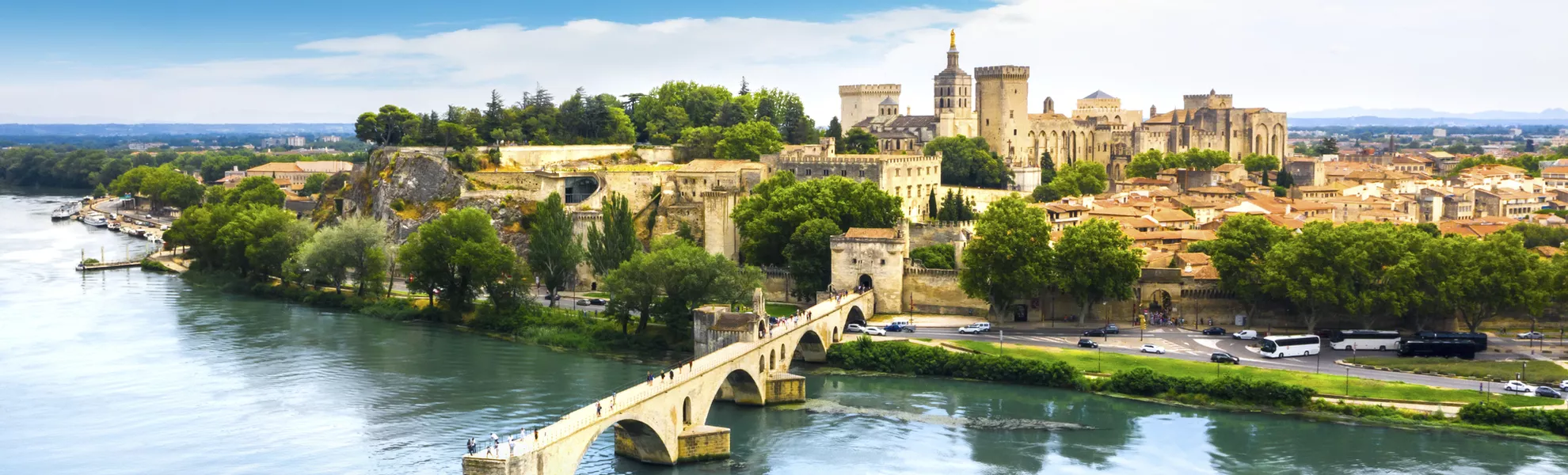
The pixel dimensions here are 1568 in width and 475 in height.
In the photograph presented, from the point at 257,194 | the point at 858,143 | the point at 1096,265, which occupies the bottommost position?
the point at 1096,265

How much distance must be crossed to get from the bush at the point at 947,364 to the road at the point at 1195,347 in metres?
1.89

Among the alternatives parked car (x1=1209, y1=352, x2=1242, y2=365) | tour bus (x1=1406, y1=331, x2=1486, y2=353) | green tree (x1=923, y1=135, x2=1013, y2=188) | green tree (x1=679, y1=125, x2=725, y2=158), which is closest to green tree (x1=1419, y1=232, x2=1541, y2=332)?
tour bus (x1=1406, y1=331, x2=1486, y2=353)

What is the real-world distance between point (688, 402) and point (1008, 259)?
13444mm

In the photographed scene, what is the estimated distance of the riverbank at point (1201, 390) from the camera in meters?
28.9

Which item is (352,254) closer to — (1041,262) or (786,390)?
(786,390)

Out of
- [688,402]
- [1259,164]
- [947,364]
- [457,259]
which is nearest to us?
[688,402]

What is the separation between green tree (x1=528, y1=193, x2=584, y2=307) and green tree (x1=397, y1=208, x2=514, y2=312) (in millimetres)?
745

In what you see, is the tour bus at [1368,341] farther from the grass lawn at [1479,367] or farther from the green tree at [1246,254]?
the green tree at [1246,254]

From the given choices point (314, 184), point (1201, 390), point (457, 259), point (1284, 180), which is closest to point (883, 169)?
point (457, 259)

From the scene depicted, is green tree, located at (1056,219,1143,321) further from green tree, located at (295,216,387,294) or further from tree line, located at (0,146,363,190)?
tree line, located at (0,146,363,190)

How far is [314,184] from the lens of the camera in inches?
3652

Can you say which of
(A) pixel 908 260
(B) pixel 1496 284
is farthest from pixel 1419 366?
(A) pixel 908 260

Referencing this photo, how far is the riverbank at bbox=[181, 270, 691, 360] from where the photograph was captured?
125ft

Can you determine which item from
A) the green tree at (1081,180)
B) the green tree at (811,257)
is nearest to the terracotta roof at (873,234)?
the green tree at (811,257)
